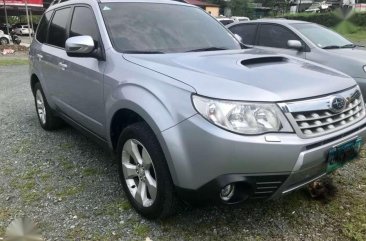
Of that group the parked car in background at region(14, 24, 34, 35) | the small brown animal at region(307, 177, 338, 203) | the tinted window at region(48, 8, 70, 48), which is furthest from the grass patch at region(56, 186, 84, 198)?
the parked car in background at region(14, 24, 34, 35)

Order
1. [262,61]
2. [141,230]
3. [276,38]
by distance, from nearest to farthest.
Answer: [141,230]
[262,61]
[276,38]

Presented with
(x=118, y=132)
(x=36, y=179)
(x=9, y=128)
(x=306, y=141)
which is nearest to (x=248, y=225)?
(x=306, y=141)

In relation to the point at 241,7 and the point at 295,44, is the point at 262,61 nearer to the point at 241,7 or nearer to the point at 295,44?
the point at 295,44

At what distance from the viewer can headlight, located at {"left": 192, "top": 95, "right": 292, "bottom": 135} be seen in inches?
84.9

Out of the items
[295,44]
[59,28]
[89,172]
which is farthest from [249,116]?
[295,44]

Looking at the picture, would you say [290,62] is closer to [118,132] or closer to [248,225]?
[248,225]

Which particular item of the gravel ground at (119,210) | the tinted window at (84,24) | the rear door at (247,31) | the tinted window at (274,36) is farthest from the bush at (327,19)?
the tinted window at (84,24)

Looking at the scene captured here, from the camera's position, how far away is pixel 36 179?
11.7ft

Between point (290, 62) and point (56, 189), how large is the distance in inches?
89.6

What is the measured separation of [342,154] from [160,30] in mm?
1853

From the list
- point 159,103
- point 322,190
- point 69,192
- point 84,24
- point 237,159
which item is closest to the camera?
point 237,159

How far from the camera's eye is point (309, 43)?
21.2 feet

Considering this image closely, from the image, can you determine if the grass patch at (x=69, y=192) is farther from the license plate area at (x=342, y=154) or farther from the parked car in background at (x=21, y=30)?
the parked car in background at (x=21, y=30)

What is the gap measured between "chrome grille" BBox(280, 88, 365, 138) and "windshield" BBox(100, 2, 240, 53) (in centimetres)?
127
